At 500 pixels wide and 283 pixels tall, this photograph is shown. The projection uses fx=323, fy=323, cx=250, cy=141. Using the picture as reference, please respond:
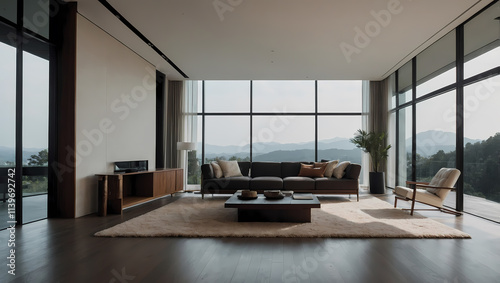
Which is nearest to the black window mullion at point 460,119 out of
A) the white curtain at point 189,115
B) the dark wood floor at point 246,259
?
the dark wood floor at point 246,259

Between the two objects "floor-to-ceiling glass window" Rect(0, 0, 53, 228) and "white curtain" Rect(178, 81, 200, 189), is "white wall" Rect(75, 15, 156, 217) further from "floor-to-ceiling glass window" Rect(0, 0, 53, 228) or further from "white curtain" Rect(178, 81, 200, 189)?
"white curtain" Rect(178, 81, 200, 189)

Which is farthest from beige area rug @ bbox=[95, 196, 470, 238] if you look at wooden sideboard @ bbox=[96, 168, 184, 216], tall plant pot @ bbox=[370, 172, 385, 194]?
tall plant pot @ bbox=[370, 172, 385, 194]

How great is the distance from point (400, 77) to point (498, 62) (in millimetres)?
3556

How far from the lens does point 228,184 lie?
6.55 meters

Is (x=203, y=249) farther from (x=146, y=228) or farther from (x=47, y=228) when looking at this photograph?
(x=47, y=228)

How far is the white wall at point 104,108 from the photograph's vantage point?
479cm

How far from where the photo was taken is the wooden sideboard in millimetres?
4907

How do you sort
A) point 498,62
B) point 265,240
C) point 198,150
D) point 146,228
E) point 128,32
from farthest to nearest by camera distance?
point 198,150 < point 128,32 < point 498,62 < point 146,228 < point 265,240

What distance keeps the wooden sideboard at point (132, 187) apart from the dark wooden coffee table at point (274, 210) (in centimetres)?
188

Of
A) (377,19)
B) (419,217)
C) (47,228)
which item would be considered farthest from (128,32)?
(419,217)

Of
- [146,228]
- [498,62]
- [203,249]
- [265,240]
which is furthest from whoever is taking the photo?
[498,62]

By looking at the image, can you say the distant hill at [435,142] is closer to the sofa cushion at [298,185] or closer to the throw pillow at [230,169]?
the sofa cushion at [298,185]

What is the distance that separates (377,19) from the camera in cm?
484

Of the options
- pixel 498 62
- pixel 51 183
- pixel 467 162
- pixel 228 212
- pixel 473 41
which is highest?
pixel 473 41
